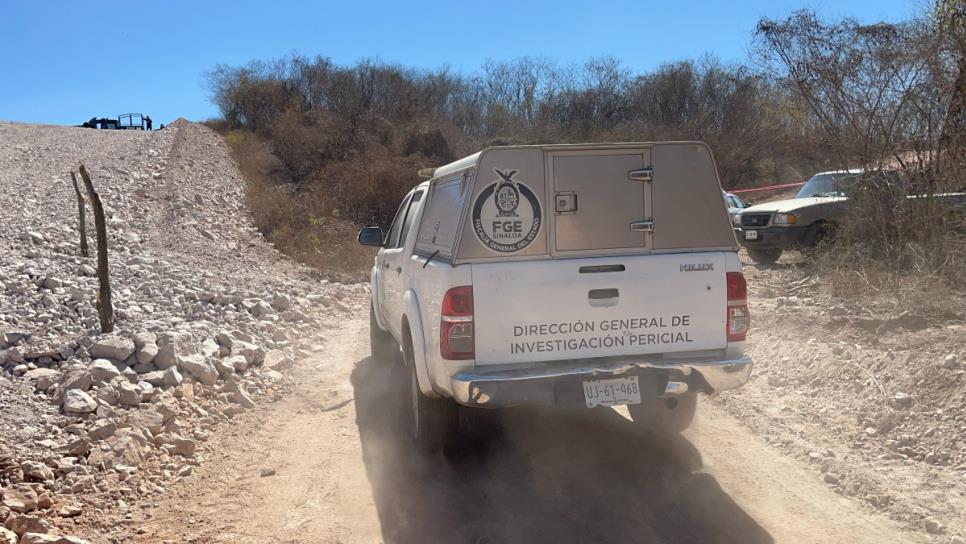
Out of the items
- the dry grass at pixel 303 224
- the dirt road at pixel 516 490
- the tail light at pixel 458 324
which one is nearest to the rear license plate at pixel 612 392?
the dirt road at pixel 516 490

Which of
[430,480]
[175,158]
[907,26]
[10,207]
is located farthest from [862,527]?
[175,158]

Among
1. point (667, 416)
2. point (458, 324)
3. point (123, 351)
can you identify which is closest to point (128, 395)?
point (123, 351)

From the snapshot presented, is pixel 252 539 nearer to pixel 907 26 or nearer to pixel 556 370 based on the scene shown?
pixel 556 370

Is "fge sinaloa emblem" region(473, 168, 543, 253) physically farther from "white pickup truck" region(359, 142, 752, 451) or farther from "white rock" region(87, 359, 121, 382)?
"white rock" region(87, 359, 121, 382)

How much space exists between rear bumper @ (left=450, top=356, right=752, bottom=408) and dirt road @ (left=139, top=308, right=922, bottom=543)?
2.04ft

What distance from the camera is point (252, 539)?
13.6 feet

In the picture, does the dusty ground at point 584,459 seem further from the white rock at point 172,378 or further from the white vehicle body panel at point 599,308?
the white vehicle body panel at point 599,308

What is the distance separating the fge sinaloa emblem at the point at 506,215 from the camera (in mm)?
4531

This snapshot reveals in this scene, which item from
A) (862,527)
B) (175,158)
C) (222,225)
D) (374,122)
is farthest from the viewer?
(374,122)

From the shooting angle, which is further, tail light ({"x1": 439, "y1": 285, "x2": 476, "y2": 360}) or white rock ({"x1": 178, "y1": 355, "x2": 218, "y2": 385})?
white rock ({"x1": 178, "y1": 355, "x2": 218, "y2": 385})

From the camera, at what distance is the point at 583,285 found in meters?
4.48

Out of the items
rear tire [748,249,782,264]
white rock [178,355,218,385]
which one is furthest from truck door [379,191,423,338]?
rear tire [748,249,782,264]

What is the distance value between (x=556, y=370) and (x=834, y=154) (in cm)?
952

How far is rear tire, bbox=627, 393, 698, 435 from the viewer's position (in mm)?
5309
